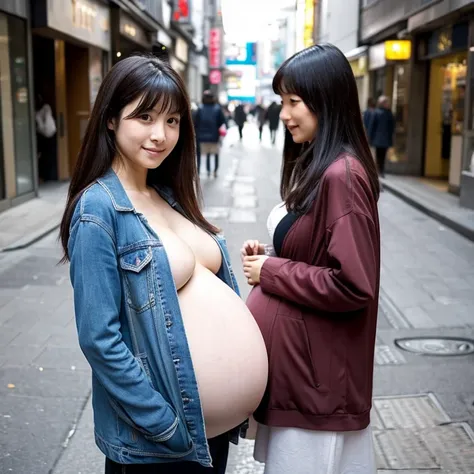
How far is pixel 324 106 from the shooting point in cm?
223

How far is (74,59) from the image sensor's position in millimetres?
17062

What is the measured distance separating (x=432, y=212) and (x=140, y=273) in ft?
35.6

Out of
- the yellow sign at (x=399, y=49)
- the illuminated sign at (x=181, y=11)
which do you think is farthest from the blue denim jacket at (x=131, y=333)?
the illuminated sign at (x=181, y=11)

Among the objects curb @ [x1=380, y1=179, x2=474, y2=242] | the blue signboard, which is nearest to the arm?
curb @ [x1=380, y1=179, x2=474, y2=242]

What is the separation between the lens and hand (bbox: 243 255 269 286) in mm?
2316

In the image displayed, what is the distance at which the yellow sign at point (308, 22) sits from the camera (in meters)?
39.1

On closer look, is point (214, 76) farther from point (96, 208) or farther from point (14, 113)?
point (96, 208)

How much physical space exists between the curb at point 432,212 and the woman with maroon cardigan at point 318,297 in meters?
8.33

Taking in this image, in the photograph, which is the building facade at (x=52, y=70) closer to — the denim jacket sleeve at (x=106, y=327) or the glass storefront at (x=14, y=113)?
the glass storefront at (x=14, y=113)

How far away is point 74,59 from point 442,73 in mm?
8759

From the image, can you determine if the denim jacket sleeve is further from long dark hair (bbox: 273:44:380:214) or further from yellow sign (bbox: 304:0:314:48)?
yellow sign (bbox: 304:0:314:48)

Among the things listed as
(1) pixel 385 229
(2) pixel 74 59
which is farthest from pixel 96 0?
(1) pixel 385 229

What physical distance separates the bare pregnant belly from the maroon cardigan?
86 millimetres

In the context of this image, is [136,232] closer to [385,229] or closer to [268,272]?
[268,272]
